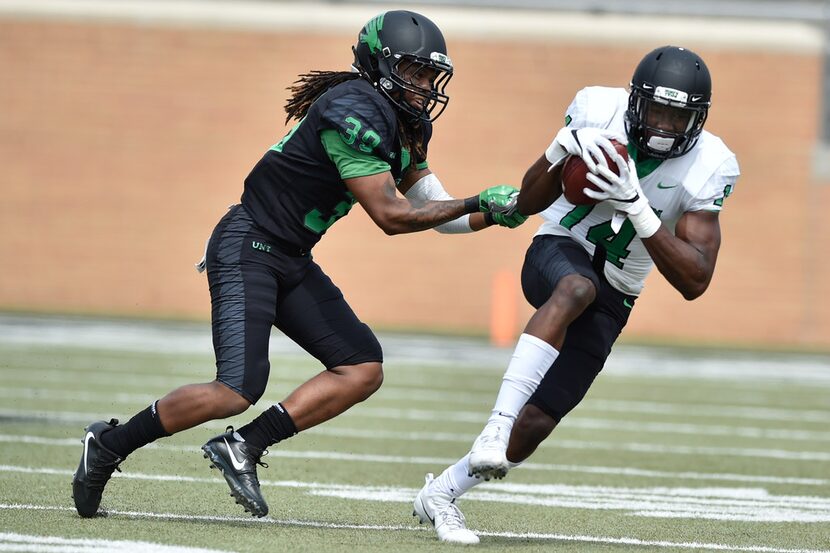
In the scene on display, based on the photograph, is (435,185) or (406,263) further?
(406,263)

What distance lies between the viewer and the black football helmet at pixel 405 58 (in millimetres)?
4430

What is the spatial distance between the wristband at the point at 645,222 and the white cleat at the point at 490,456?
2.41ft

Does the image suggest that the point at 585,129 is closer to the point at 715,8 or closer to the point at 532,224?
the point at 532,224

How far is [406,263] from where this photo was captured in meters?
Answer: 17.0

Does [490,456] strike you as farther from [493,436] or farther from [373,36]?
[373,36]

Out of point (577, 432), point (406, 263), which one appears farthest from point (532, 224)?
point (577, 432)

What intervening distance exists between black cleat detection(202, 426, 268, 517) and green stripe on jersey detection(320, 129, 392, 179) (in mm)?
929

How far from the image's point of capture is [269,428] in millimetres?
4434

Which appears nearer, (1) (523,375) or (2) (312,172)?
(1) (523,375)

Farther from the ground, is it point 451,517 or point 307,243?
point 307,243

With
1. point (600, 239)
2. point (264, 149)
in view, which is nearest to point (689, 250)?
point (600, 239)

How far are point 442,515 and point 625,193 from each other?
3.99ft

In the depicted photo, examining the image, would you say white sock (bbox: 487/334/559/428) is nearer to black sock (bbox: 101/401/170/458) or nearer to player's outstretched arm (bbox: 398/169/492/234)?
player's outstretched arm (bbox: 398/169/492/234)

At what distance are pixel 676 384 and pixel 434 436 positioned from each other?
162 inches
